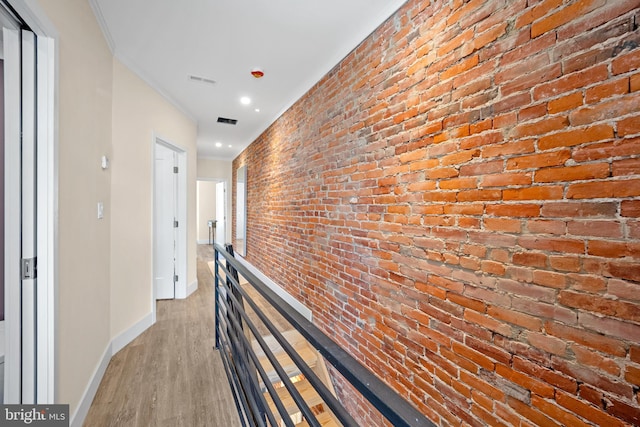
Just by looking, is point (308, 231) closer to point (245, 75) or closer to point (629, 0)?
point (245, 75)

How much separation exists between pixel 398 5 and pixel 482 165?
4.03 feet

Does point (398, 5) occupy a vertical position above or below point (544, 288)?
above

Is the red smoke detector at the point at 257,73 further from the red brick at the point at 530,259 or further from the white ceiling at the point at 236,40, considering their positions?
the red brick at the point at 530,259

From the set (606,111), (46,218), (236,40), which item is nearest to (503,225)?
(606,111)

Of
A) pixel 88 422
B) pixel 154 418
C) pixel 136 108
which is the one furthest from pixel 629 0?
pixel 136 108

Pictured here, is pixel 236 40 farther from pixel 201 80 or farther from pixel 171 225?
pixel 171 225

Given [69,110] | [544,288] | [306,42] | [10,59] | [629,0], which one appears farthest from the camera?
[306,42]

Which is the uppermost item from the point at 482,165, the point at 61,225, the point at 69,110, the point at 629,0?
the point at 629,0

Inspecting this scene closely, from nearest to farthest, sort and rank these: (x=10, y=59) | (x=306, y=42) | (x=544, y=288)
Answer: (x=544, y=288) → (x=10, y=59) → (x=306, y=42)

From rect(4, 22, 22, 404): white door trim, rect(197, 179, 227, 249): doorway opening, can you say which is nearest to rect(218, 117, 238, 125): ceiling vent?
rect(4, 22, 22, 404): white door trim

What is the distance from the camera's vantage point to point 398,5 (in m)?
1.67

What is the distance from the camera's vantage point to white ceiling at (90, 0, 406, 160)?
182 centimetres

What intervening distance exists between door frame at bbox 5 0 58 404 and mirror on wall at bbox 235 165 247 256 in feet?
13.7

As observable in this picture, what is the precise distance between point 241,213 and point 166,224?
2.09m
